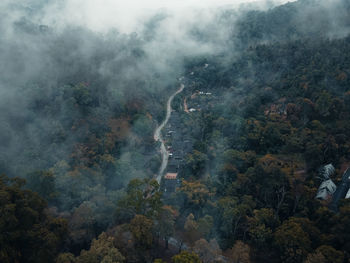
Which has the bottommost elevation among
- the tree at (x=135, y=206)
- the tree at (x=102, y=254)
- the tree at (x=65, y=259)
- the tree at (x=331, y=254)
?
the tree at (x=65, y=259)

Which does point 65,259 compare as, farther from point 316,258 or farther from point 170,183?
point 316,258

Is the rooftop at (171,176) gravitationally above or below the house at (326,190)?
above

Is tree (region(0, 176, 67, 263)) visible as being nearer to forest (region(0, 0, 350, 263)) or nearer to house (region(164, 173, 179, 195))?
forest (region(0, 0, 350, 263))

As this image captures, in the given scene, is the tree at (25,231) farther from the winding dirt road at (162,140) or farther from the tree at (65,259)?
the winding dirt road at (162,140)

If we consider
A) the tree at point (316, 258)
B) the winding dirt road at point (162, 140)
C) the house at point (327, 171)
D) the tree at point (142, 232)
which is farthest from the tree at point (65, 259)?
the house at point (327, 171)

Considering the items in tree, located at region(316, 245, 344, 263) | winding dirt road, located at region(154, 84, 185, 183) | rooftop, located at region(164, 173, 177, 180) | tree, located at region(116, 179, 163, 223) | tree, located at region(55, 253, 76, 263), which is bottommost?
tree, located at region(55, 253, 76, 263)

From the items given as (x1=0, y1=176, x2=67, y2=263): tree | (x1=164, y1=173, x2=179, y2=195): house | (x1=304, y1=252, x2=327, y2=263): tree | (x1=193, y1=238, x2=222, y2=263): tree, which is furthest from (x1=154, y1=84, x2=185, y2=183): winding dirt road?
(x1=304, y1=252, x2=327, y2=263): tree
